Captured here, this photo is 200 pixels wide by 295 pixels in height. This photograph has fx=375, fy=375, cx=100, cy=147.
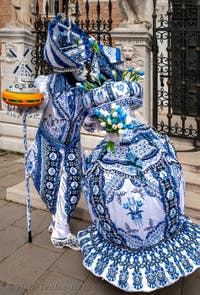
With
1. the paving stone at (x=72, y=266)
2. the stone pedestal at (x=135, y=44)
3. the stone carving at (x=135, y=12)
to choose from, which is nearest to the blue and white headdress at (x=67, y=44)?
the paving stone at (x=72, y=266)

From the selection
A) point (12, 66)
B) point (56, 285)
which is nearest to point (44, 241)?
point (56, 285)

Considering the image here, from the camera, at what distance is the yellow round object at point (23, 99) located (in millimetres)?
3207

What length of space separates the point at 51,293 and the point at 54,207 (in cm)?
96

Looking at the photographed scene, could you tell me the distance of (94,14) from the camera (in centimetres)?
1139

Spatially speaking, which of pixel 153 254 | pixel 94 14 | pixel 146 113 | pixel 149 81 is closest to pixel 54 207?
pixel 153 254

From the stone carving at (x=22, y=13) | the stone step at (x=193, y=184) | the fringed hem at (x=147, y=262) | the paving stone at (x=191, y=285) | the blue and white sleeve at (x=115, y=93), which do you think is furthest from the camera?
the stone carving at (x=22, y=13)

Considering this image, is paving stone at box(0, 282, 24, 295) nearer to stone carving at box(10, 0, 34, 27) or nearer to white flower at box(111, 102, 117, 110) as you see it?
white flower at box(111, 102, 117, 110)

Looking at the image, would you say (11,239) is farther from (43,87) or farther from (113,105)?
(113,105)

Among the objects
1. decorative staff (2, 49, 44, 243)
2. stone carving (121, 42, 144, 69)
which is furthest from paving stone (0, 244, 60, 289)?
stone carving (121, 42, 144, 69)

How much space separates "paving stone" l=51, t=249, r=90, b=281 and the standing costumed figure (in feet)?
0.47

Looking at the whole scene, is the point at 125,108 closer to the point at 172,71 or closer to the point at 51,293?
the point at 51,293

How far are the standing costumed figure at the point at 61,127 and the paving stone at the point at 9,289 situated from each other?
0.71 m

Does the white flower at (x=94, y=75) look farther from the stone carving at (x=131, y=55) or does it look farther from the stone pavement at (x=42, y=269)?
the stone carving at (x=131, y=55)

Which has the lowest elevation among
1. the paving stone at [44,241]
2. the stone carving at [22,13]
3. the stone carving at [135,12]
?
the paving stone at [44,241]
